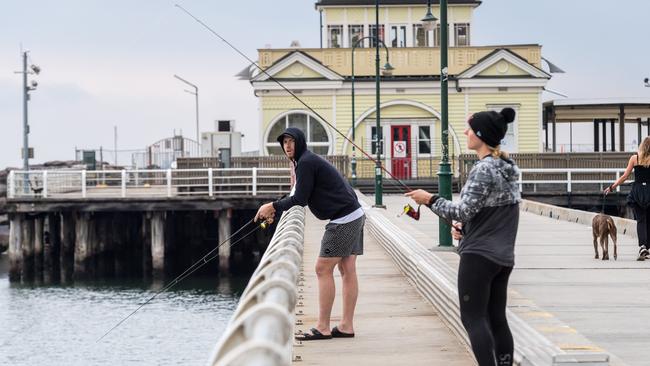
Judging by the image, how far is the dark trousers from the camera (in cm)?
1658

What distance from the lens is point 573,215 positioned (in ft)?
98.8

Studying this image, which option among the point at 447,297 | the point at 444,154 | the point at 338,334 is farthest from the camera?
the point at 444,154

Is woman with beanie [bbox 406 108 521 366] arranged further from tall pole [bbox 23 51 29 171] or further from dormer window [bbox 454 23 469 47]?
dormer window [bbox 454 23 469 47]

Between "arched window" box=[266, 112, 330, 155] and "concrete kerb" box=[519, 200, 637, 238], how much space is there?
15.9m

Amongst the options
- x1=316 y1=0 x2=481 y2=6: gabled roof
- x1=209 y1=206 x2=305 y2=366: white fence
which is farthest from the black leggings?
x1=316 y1=0 x2=481 y2=6: gabled roof

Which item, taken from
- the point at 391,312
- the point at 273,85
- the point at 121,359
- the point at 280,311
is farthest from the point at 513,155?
the point at 280,311

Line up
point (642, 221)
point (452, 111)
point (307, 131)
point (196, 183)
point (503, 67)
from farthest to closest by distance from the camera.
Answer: point (452, 111) < point (503, 67) < point (307, 131) < point (196, 183) < point (642, 221)

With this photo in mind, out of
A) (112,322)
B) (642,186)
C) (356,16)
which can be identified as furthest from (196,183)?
(642,186)

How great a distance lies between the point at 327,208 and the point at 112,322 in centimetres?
1865

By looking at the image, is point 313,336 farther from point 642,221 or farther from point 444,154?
point 444,154

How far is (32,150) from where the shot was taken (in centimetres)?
5309

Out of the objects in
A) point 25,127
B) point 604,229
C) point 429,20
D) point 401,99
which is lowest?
point 604,229

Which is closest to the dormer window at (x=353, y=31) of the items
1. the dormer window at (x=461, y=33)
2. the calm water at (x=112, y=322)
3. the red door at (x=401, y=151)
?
the dormer window at (x=461, y=33)

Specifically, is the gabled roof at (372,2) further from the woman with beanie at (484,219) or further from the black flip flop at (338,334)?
the woman with beanie at (484,219)
